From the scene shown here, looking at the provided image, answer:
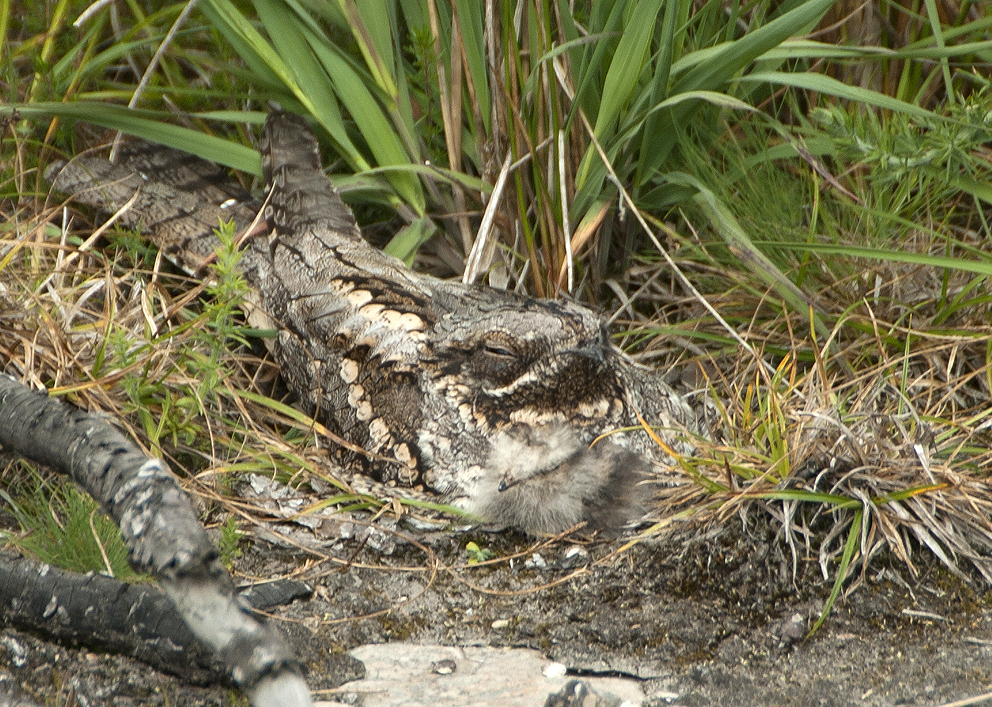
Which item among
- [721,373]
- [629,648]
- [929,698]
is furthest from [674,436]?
[929,698]

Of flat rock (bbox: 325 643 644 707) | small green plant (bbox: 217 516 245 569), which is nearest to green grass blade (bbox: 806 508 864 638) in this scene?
flat rock (bbox: 325 643 644 707)

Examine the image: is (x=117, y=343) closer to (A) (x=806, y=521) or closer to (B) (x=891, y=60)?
(A) (x=806, y=521)

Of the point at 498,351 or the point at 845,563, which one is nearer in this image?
the point at 845,563

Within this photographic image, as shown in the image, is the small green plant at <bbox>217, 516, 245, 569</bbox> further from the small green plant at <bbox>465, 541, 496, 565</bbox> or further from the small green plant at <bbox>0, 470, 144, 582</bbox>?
the small green plant at <bbox>465, 541, 496, 565</bbox>

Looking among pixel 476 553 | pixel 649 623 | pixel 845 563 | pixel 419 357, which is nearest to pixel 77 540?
pixel 476 553

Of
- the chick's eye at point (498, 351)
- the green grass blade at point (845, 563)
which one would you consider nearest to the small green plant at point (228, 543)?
the chick's eye at point (498, 351)

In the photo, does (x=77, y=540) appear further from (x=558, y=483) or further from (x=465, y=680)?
(x=558, y=483)
